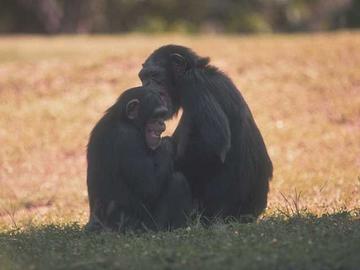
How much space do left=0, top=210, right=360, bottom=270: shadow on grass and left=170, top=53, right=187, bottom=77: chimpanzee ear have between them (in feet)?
5.92

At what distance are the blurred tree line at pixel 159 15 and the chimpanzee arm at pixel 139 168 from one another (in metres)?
23.6

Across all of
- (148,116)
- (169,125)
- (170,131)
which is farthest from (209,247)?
(169,125)

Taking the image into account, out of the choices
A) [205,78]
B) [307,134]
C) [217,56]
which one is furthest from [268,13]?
[205,78]

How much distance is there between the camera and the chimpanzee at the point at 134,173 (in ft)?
22.4

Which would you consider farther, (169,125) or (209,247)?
(169,125)

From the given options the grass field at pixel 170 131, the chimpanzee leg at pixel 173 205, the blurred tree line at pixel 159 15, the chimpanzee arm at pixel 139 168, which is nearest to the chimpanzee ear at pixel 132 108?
the chimpanzee arm at pixel 139 168

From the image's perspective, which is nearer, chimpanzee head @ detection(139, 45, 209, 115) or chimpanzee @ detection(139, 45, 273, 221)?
chimpanzee @ detection(139, 45, 273, 221)

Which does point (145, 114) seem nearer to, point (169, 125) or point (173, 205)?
point (173, 205)

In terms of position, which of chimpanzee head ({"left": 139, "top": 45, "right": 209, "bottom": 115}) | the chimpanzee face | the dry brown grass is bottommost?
the dry brown grass

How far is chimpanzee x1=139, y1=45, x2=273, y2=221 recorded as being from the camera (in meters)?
7.48

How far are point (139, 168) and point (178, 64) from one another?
59.8 inches

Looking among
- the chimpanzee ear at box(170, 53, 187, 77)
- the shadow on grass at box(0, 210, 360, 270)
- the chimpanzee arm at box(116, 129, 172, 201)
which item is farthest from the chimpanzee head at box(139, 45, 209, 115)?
the shadow on grass at box(0, 210, 360, 270)

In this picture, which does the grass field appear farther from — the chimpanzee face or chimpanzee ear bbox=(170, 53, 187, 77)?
chimpanzee ear bbox=(170, 53, 187, 77)

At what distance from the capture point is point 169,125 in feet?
44.9
